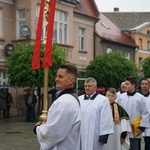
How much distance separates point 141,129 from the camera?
9.78m

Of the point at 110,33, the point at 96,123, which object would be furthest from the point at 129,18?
the point at 96,123

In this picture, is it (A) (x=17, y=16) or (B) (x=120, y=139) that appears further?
(A) (x=17, y=16)

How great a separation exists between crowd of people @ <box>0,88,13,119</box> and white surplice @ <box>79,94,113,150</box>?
16.0m

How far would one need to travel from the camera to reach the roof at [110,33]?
1480 inches

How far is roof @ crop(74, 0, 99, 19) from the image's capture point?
113ft

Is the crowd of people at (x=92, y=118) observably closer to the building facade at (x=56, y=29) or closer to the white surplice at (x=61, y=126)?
the white surplice at (x=61, y=126)

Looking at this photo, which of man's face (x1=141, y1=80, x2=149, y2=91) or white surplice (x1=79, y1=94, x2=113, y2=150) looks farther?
man's face (x1=141, y1=80, x2=149, y2=91)

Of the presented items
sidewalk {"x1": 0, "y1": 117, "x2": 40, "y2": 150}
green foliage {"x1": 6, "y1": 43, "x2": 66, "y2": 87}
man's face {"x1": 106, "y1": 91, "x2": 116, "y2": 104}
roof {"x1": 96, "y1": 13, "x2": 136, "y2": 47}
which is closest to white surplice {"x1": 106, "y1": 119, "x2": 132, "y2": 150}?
man's face {"x1": 106, "y1": 91, "x2": 116, "y2": 104}

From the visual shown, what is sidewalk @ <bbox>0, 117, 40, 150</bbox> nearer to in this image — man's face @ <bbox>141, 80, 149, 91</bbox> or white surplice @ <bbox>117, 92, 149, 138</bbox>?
white surplice @ <bbox>117, 92, 149, 138</bbox>

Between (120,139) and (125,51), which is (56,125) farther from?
(125,51)

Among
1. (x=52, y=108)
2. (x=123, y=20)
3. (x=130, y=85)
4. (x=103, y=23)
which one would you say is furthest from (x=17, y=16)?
(x=123, y=20)

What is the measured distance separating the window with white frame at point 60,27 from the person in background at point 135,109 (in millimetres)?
19604

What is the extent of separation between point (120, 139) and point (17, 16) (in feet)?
64.6

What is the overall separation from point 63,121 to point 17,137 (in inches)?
457
